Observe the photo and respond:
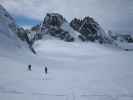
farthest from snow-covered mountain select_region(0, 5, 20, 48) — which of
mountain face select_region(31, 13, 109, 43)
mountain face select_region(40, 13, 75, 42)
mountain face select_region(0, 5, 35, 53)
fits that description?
mountain face select_region(40, 13, 75, 42)

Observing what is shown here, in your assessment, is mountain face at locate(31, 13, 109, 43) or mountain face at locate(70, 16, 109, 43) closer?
mountain face at locate(31, 13, 109, 43)

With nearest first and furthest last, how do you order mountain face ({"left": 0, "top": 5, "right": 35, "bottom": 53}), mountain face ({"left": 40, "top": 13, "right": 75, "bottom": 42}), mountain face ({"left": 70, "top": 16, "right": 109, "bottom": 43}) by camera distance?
mountain face ({"left": 0, "top": 5, "right": 35, "bottom": 53})
mountain face ({"left": 40, "top": 13, "right": 75, "bottom": 42})
mountain face ({"left": 70, "top": 16, "right": 109, "bottom": 43})

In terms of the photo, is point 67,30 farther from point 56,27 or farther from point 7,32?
point 7,32

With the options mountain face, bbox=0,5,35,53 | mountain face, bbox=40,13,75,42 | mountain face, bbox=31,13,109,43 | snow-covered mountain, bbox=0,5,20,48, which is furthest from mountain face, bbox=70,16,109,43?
snow-covered mountain, bbox=0,5,20,48

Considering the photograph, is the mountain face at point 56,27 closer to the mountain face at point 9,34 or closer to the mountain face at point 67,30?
the mountain face at point 67,30

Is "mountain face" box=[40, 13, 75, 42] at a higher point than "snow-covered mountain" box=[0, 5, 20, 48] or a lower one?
higher

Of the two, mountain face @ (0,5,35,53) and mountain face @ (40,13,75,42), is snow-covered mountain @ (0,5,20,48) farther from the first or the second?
mountain face @ (40,13,75,42)

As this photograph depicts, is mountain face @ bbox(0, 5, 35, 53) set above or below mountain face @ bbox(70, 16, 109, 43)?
below

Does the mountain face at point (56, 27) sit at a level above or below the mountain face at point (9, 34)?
above

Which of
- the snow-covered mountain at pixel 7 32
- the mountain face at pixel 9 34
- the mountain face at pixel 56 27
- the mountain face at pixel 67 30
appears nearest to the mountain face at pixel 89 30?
the mountain face at pixel 67 30

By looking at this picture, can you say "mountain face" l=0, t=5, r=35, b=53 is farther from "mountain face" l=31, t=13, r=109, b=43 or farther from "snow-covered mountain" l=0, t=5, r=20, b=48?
"mountain face" l=31, t=13, r=109, b=43

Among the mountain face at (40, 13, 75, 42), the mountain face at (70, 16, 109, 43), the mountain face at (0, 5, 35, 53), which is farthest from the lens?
the mountain face at (70, 16, 109, 43)

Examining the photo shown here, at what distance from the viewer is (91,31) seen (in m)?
151

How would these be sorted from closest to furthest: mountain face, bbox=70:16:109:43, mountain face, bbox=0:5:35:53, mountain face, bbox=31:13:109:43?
mountain face, bbox=0:5:35:53 < mountain face, bbox=31:13:109:43 < mountain face, bbox=70:16:109:43
